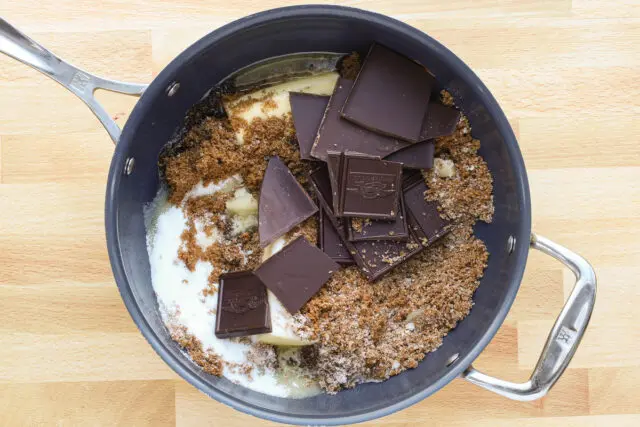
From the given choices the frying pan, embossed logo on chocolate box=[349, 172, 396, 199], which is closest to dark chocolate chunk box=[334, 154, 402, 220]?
embossed logo on chocolate box=[349, 172, 396, 199]

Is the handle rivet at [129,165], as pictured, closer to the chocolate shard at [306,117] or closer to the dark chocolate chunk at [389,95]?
the chocolate shard at [306,117]

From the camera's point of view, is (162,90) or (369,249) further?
(369,249)

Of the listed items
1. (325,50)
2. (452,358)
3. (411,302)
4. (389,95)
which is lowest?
(452,358)

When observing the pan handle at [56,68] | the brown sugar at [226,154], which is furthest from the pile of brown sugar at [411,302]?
the pan handle at [56,68]

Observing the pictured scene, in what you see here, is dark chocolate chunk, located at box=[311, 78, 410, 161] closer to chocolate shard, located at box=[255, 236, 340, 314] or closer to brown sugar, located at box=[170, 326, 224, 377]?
chocolate shard, located at box=[255, 236, 340, 314]

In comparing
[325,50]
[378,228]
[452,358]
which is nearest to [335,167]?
[378,228]

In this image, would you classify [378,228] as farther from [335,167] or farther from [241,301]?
[241,301]

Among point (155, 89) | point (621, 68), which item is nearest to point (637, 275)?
point (621, 68)
